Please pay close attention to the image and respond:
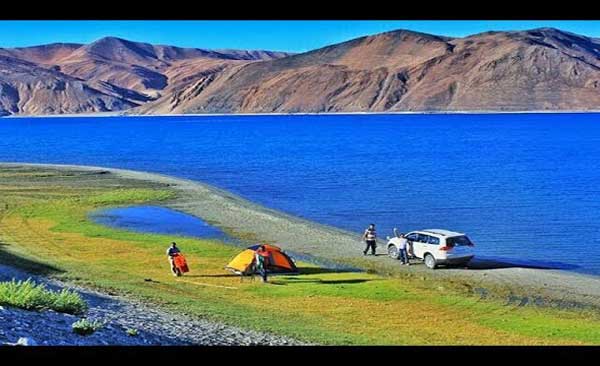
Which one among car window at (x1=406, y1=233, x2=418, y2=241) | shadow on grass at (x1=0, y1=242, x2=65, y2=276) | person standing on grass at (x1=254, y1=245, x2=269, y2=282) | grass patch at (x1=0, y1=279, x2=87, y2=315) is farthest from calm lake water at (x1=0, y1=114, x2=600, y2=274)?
grass patch at (x1=0, y1=279, x2=87, y2=315)

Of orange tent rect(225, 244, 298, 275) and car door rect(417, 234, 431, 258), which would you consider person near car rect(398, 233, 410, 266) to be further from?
orange tent rect(225, 244, 298, 275)

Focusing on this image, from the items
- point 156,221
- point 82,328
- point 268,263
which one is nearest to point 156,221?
point 156,221

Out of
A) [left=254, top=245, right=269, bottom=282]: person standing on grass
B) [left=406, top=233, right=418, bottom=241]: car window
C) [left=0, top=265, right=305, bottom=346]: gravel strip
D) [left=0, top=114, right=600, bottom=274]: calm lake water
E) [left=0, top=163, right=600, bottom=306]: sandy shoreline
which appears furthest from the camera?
[left=0, top=114, right=600, bottom=274]: calm lake water

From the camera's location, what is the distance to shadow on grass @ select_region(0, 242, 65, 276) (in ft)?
71.0

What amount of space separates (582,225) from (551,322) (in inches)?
793

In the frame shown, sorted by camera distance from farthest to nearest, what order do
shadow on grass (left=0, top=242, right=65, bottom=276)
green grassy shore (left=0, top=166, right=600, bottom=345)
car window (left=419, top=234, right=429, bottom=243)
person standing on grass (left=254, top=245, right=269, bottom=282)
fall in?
car window (left=419, top=234, right=429, bottom=243) < shadow on grass (left=0, top=242, right=65, bottom=276) < person standing on grass (left=254, top=245, right=269, bottom=282) < green grassy shore (left=0, top=166, right=600, bottom=345)

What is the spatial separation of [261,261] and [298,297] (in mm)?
2280

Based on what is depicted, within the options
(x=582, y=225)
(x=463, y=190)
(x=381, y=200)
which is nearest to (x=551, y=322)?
(x=582, y=225)

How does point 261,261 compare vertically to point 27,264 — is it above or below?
above

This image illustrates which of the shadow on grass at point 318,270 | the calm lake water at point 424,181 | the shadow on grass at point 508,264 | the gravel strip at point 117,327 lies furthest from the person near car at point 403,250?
the gravel strip at point 117,327

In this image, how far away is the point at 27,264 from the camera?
74.4ft

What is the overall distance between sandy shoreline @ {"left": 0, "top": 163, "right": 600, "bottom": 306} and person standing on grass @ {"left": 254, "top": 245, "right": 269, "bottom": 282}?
13.1 ft

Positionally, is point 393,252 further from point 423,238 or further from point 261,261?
point 261,261

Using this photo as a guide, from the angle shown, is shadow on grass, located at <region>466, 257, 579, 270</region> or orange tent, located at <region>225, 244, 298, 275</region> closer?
orange tent, located at <region>225, 244, 298, 275</region>
